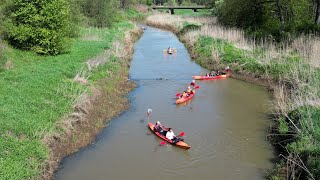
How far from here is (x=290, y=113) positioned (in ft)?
45.1

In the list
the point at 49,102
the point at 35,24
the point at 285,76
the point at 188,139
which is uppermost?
the point at 35,24

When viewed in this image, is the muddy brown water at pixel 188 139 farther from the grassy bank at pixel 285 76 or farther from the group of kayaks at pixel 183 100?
the grassy bank at pixel 285 76

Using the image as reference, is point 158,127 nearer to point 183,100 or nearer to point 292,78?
point 183,100

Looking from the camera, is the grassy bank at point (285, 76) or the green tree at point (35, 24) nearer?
the grassy bank at point (285, 76)

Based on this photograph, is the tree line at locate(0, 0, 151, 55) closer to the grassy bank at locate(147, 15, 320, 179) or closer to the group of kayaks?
the group of kayaks

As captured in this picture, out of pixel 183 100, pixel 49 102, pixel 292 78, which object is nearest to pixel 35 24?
pixel 49 102

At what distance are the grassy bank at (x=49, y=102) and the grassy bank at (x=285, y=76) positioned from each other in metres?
6.94

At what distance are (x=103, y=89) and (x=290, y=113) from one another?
865 cm

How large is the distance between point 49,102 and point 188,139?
547 cm

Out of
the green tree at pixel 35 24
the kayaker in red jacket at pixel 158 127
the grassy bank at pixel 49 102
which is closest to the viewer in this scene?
the grassy bank at pixel 49 102

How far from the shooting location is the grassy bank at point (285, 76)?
10836 millimetres

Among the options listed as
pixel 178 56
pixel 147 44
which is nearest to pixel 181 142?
pixel 178 56

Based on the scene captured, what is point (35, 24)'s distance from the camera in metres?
21.1

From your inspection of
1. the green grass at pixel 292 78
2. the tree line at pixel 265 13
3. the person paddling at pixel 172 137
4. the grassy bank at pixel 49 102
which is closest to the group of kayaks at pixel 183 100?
the person paddling at pixel 172 137
